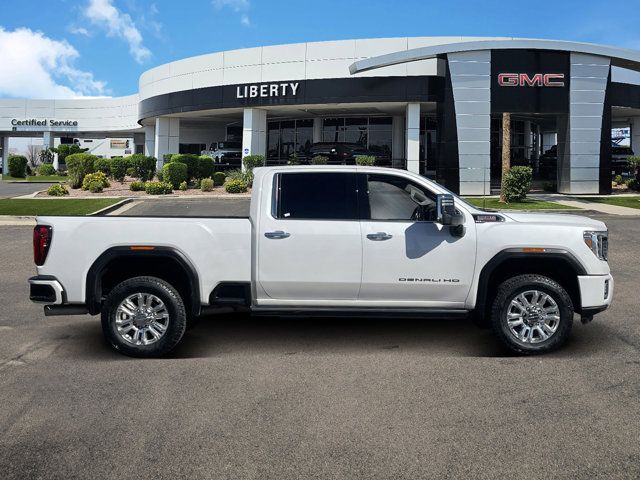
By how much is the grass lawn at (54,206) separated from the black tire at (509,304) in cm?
1738

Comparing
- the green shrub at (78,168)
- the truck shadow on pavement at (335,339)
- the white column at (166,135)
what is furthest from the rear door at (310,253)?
the white column at (166,135)

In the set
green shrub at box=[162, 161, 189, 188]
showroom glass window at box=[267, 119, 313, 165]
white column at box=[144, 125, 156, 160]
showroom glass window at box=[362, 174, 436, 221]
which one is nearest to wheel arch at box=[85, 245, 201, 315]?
showroom glass window at box=[362, 174, 436, 221]

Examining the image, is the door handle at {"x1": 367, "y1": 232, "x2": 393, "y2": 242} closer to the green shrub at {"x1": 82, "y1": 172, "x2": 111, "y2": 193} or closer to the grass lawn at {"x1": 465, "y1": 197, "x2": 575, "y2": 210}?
the grass lawn at {"x1": 465, "y1": 197, "x2": 575, "y2": 210}

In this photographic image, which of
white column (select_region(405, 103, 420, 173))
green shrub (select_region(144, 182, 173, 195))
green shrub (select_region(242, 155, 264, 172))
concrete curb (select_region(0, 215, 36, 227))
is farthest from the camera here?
green shrub (select_region(242, 155, 264, 172))

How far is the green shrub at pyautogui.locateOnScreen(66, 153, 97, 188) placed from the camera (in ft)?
101

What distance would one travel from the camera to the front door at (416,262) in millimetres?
5719

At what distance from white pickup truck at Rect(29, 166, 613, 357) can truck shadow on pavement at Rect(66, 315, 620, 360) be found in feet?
1.26

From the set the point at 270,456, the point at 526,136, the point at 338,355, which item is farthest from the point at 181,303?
the point at 526,136

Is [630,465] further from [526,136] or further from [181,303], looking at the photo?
[526,136]

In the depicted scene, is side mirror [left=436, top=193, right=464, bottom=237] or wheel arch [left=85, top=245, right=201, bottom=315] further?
wheel arch [left=85, top=245, right=201, bottom=315]

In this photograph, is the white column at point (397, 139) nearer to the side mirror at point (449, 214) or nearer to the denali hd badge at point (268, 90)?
the denali hd badge at point (268, 90)

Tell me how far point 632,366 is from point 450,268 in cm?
186

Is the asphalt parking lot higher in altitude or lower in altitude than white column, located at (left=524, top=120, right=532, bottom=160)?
lower

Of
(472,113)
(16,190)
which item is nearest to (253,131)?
(472,113)
